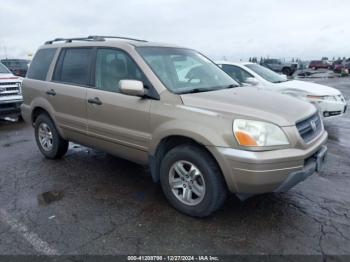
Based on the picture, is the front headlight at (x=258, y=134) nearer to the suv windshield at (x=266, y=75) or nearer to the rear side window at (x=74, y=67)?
the rear side window at (x=74, y=67)

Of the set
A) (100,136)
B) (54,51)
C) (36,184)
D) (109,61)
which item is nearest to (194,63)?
(109,61)

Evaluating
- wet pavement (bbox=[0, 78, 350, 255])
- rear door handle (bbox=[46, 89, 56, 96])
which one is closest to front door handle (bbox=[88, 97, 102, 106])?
rear door handle (bbox=[46, 89, 56, 96])

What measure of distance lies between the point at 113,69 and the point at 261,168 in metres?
2.32

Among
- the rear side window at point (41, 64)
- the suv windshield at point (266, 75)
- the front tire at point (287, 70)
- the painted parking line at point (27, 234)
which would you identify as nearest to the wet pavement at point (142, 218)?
the painted parking line at point (27, 234)

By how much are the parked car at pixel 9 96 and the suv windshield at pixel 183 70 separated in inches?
250

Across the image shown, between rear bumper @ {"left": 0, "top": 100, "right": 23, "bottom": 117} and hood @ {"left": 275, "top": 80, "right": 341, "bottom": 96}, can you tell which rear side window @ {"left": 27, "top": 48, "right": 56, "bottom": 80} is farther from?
hood @ {"left": 275, "top": 80, "right": 341, "bottom": 96}

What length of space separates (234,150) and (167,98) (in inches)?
38.4

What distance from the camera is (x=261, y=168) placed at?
2.85 m

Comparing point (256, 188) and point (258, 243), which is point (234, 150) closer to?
point (256, 188)

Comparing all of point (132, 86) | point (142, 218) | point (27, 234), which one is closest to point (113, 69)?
point (132, 86)

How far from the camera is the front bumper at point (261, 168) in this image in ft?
9.40

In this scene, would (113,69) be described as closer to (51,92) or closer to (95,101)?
(95,101)

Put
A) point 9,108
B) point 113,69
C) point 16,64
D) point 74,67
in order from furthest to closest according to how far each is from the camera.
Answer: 1. point 16,64
2. point 9,108
3. point 74,67
4. point 113,69

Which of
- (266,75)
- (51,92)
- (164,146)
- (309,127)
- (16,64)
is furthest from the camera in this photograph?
(16,64)
